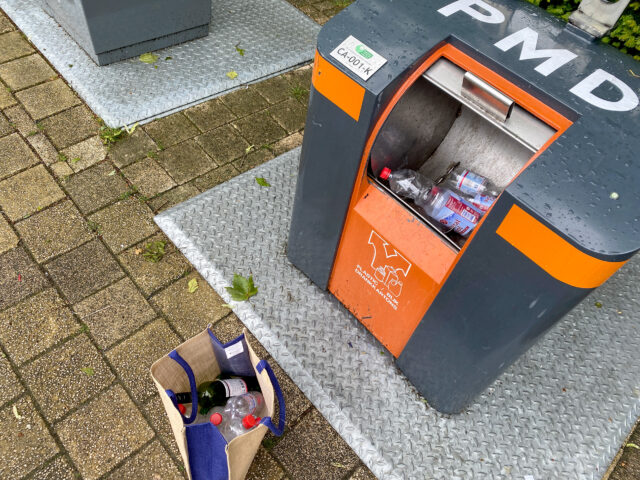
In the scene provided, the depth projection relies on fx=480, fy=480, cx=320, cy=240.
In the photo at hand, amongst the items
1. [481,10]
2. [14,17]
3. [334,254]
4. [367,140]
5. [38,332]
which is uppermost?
[481,10]

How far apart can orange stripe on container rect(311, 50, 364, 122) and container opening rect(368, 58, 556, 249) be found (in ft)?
0.52

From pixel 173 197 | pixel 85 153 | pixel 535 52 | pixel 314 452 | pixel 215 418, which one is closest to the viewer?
pixel 535 52

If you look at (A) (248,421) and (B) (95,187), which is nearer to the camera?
(A) (248,421)

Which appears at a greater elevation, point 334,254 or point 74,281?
point 334,254

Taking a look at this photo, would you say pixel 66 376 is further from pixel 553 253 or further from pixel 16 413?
pixel 553 253

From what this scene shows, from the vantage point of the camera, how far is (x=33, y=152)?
3055 mm

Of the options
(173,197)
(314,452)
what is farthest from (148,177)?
(314,452)

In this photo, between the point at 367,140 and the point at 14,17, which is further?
the point at 14,17

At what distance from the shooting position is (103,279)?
2.58 m

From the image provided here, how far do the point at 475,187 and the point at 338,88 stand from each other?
764 mm

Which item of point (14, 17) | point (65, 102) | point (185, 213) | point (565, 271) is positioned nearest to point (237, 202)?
point (185, 213)

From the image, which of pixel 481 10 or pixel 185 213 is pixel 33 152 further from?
pixel 481 10

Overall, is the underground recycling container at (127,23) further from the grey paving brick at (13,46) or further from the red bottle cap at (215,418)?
the red bottle cap at (215,418)

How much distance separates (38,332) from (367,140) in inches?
72.8
